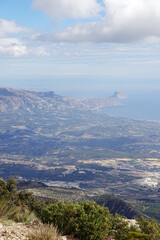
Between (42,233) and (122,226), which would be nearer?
(42,233)

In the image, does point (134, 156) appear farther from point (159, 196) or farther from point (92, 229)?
point (92, 229)

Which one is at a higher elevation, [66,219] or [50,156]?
[66,219]

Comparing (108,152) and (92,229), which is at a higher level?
(92,229)

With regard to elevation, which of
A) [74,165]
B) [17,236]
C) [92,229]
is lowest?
[74,165]

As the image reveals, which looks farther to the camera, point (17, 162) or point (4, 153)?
point (4, 153)

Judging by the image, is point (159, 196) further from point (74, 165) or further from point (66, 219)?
point (66, 219)

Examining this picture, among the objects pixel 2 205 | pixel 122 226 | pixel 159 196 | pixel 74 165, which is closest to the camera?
pixel 122 226

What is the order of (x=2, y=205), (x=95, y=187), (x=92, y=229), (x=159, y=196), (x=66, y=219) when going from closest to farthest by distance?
(x=92, y=229)
(x=66, y=219)
(x=2, y=205)
(x=159, y=196)
(x=95, y=187)

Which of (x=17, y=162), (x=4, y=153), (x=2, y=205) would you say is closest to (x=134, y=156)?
(x=17, y=162)

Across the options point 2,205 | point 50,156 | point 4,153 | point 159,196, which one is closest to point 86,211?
point 2,205
